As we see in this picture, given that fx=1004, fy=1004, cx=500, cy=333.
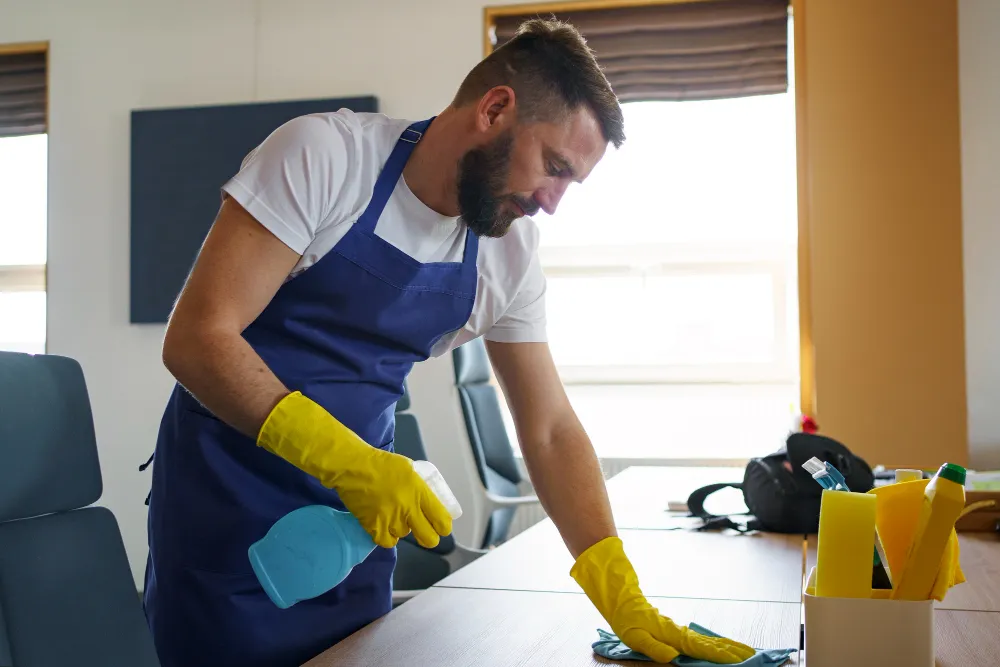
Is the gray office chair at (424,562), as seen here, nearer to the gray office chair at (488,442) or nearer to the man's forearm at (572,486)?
the gray office chair at (488,442)

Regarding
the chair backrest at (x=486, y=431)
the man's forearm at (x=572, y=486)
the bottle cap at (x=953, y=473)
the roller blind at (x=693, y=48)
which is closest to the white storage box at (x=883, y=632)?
the bottle cap at (x=953, y=473)

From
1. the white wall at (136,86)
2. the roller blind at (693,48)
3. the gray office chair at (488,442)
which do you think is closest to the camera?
the gray office chair at (488,442)

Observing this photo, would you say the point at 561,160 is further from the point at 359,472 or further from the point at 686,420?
the point at 686,420

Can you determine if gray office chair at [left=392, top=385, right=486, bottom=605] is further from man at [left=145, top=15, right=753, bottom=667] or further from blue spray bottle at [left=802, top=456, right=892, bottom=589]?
blue spray bottle at [left=802, top=456, right=892, bottom=589]

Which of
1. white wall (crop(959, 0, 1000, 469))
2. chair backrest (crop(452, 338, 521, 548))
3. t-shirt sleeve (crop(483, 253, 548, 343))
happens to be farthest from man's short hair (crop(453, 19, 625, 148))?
white wall (crop(959, 0, 1000, 469))

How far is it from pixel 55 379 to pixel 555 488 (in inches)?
26.8

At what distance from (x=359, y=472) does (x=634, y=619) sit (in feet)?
1.13

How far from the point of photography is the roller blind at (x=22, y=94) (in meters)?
4.63

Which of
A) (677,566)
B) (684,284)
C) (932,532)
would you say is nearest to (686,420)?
(684,284)

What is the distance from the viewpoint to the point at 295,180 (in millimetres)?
1243

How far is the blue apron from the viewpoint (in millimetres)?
1323

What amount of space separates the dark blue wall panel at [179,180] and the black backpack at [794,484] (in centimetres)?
285

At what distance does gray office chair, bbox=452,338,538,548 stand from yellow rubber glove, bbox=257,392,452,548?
1897mm

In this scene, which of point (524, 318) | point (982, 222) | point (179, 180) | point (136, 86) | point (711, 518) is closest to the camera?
point (524, 318)
